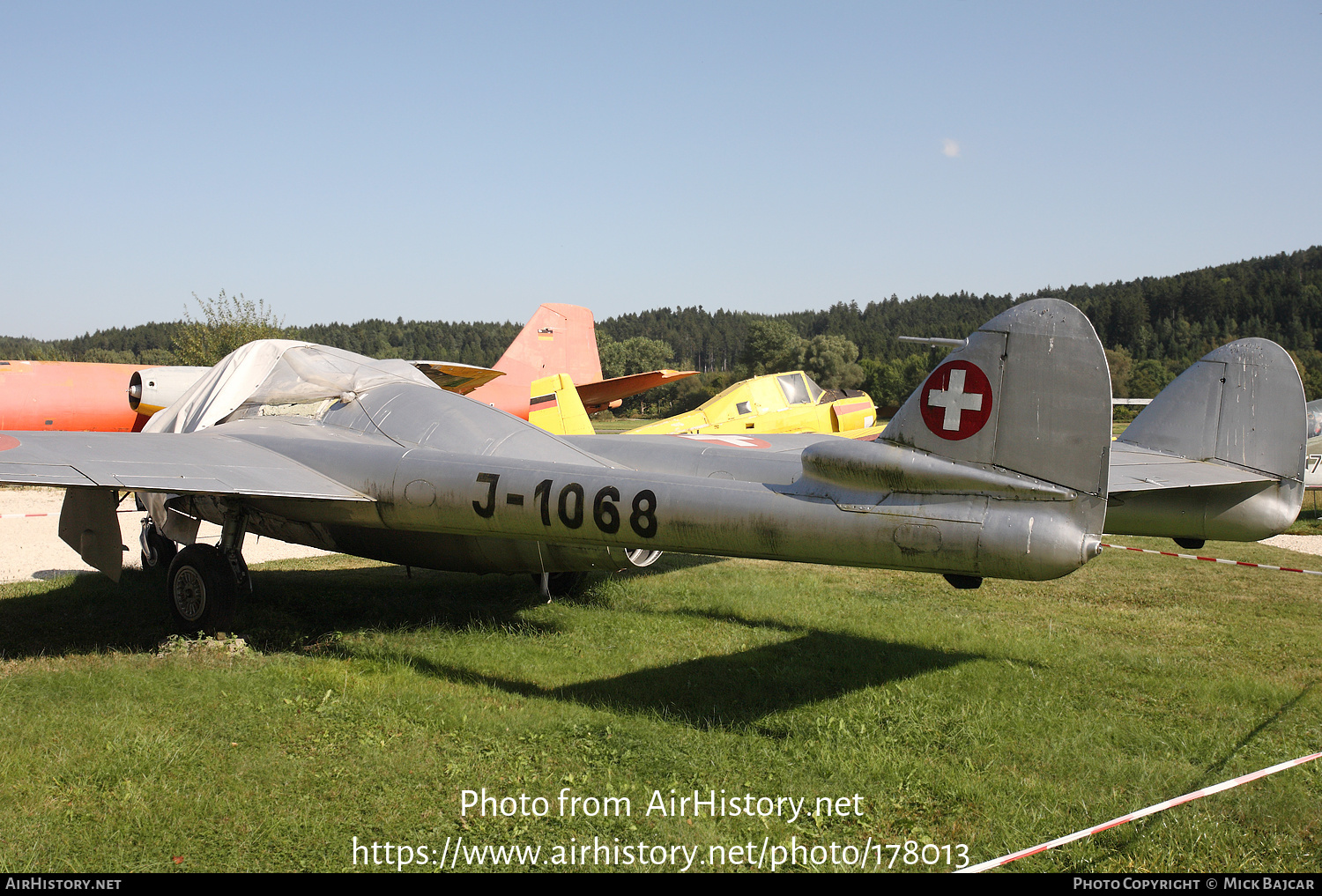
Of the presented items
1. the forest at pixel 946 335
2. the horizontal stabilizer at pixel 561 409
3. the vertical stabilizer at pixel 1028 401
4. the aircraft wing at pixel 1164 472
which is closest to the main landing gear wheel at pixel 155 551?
the horizontal stabilizer at pixel 561 409

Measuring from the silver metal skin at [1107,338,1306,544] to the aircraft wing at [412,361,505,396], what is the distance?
12.1 m

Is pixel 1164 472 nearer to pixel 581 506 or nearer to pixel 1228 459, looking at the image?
pixel 1228 459

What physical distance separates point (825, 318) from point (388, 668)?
14960 centimetres

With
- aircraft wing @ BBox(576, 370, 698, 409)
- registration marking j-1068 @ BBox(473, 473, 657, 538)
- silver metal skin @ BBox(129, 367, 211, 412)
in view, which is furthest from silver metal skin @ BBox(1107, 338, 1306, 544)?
aircraft wing @ BBox(576, 370, 698, 409)

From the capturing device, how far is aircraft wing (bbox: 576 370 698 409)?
19562 millimetres

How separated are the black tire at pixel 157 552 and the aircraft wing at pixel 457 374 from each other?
21.1ft

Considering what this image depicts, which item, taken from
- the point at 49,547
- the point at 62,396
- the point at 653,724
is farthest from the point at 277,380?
the point at 62,396

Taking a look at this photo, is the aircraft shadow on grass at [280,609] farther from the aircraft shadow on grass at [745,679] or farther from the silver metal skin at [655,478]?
the aircraft shadow on grass at [745,679]

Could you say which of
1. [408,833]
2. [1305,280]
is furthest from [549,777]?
[1305,280]

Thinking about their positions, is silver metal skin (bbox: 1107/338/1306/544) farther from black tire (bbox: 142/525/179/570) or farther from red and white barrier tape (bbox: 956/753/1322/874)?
black tire (bbox: 142/525/179/570)

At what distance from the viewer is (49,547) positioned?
498 inches

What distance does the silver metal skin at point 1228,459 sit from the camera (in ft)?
22.6

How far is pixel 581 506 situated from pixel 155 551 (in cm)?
777
